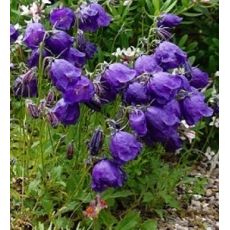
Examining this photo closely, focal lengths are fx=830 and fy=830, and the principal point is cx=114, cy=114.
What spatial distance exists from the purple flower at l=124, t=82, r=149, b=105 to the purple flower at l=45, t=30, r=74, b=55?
0.78ft

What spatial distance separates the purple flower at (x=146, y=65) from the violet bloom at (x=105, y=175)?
0.92ft

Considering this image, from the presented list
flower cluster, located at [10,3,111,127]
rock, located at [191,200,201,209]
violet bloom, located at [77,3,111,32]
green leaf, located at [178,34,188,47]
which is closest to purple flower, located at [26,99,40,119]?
flower cluster, located at [10,3,111,127]

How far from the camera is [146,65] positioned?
2361 millimetres

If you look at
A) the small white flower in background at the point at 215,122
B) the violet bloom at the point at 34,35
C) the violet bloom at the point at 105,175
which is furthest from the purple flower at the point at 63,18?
the small white flower in background at the point at 215,122

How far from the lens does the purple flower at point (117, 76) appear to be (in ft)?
7.53

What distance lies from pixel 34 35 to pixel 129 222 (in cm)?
62

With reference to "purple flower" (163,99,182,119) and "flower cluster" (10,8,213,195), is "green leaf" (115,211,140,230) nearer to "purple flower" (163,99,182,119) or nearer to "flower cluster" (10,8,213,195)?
"flower cluster" (10,8,213,195)

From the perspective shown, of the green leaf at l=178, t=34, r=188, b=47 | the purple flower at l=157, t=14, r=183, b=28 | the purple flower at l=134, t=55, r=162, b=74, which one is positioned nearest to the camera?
the purple flower at l=134, t=55, r=162, b=74

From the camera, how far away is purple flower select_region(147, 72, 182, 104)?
2281mm

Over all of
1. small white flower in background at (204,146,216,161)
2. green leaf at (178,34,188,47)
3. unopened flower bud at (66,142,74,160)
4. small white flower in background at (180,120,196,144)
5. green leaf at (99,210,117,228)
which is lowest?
small white flower in background at (204,146,216,161)

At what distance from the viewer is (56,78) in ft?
7.45

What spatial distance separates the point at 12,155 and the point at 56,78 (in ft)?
1.76

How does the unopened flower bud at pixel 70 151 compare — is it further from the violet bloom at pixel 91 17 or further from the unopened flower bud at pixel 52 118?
the violet bloom at pixel 91 17

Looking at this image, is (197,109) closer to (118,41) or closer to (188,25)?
(118,41)
